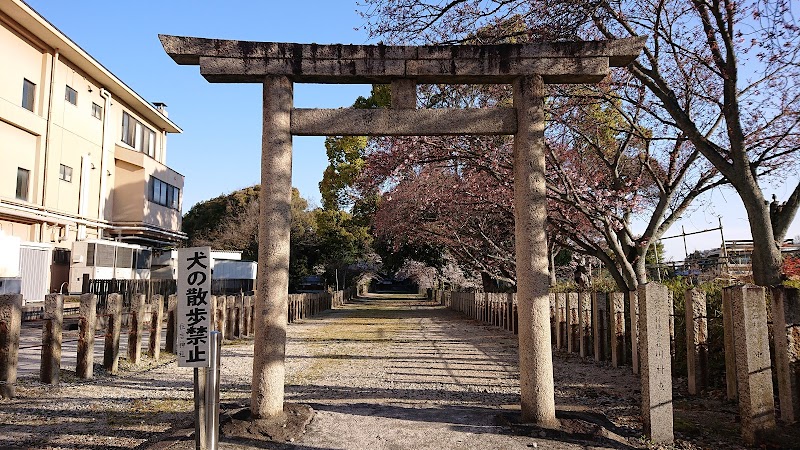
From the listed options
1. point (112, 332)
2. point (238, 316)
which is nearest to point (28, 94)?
point (238, 316)

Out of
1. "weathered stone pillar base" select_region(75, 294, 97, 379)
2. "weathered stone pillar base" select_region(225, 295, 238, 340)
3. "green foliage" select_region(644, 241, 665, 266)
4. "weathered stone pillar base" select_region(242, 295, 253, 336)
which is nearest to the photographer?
"weathered stone pillar base" select_region(75, 294, 97, 379)

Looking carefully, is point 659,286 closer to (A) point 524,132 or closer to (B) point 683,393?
(A) point 524,132

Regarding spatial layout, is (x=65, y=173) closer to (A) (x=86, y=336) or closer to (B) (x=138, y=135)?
(B) (x=138, y=135)

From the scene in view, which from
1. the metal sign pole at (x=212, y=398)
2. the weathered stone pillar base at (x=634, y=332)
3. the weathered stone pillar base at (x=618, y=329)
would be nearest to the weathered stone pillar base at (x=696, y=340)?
the weathered stone pillar base at (x=634, y=332)

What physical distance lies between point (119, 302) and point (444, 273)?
2838 centimetres

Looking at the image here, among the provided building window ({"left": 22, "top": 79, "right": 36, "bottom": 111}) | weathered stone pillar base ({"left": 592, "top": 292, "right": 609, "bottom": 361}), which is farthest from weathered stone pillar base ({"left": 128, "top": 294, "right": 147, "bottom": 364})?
building window ({"left": 22, "top": 79, "right": 36, "bottom": 111})

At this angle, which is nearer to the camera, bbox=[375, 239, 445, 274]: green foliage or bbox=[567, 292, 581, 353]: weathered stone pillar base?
bbox=[567, 292, 581, 353]: weathered stone pillar base

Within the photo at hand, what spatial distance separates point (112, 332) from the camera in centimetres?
847

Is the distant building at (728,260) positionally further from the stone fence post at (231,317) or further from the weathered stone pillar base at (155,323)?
the weathered stone pillar base at (155,323)

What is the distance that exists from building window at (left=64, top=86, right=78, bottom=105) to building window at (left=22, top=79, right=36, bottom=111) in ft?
5.07

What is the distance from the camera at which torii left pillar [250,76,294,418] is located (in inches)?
221

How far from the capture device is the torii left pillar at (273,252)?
561 centimetres

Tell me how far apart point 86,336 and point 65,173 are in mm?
17318

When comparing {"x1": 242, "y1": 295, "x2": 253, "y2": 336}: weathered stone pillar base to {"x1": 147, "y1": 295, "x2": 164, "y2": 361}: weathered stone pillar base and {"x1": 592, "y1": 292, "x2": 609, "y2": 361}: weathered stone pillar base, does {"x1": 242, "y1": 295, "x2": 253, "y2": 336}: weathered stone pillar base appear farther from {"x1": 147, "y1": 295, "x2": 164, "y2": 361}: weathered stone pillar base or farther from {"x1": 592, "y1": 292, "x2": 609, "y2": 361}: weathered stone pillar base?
{"x1": 592, "y1": 292, "x2": 609, "y2": 361}: weathered stone pillar base
